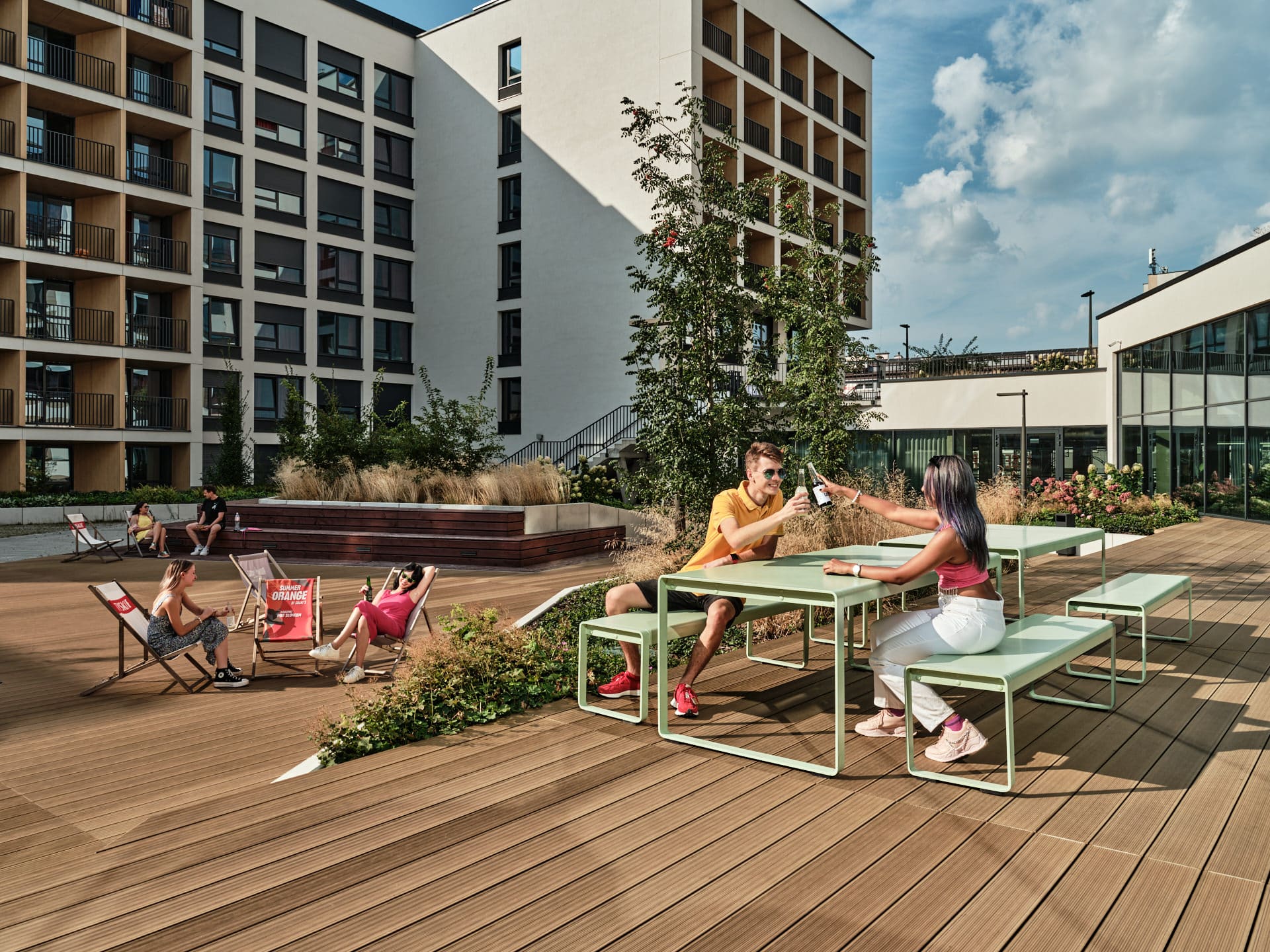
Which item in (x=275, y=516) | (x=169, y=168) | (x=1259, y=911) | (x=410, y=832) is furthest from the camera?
(x=169, y=168)

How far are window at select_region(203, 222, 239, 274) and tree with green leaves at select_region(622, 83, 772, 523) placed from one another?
22.6m

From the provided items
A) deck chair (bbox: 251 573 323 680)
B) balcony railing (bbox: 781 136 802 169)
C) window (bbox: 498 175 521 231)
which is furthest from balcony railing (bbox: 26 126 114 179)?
deck chair (bbox: 251 573 323 680)

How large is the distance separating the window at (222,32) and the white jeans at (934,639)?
1210 inches

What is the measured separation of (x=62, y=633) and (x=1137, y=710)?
8.87m

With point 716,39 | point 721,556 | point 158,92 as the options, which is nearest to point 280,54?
point 158,92

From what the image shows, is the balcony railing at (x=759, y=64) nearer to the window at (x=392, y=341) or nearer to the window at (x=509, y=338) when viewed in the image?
the window at (x=509, y=338)

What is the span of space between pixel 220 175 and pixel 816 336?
82.8 feet

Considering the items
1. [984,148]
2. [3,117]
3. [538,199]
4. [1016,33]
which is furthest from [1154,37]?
[984,148]

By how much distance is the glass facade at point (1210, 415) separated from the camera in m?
14.8

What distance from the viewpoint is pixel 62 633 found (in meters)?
8.00

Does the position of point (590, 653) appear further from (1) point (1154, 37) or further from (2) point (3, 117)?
(2) point (3, 117)

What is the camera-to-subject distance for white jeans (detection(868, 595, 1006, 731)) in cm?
385

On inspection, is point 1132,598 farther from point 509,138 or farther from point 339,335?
point 339,335

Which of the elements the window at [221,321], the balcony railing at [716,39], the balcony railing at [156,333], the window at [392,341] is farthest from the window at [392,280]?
the balcony railing at [716,39]
